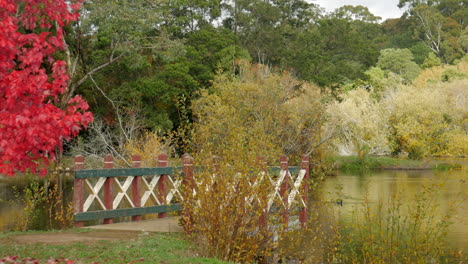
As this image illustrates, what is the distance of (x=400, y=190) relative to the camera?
2392 centimetres

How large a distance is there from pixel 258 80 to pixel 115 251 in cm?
2321

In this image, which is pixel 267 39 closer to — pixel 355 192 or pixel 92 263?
pixel 355 192

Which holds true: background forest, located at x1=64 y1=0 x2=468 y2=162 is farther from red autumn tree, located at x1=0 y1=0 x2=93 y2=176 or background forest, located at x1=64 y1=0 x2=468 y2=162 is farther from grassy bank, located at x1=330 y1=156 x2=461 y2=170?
red autumn tree, located at x1=0 y1=0 x2=93 y2=176

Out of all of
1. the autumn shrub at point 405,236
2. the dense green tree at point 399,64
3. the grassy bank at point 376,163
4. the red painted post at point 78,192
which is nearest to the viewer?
the autumn shrub at point 405,236

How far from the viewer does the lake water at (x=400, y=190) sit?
17531 mm

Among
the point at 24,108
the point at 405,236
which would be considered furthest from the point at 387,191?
the point at 24,108

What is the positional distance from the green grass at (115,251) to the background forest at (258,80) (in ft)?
10.5

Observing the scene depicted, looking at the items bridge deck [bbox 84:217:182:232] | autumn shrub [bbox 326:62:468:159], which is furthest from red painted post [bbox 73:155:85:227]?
autumn shrub [bbox 326:62:468:159]

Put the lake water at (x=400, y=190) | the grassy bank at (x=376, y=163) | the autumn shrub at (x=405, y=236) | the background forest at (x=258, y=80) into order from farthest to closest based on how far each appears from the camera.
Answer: the grassy bank at (x=376, y=163), the background forest at (x=258, y=80), the lake water at (x=400, y=190), the autumn shrub at (x=405, y=236)

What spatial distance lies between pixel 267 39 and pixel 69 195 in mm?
28908

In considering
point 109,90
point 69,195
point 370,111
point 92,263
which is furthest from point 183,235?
point 370,111

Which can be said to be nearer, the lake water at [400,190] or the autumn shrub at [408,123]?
the lake water at [400,190]

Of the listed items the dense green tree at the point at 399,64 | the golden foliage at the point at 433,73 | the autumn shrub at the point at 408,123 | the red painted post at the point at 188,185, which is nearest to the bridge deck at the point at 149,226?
the red painted post at the point at 188,185

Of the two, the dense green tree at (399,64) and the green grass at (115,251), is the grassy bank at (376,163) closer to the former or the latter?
the dense green tree at (399,64)
